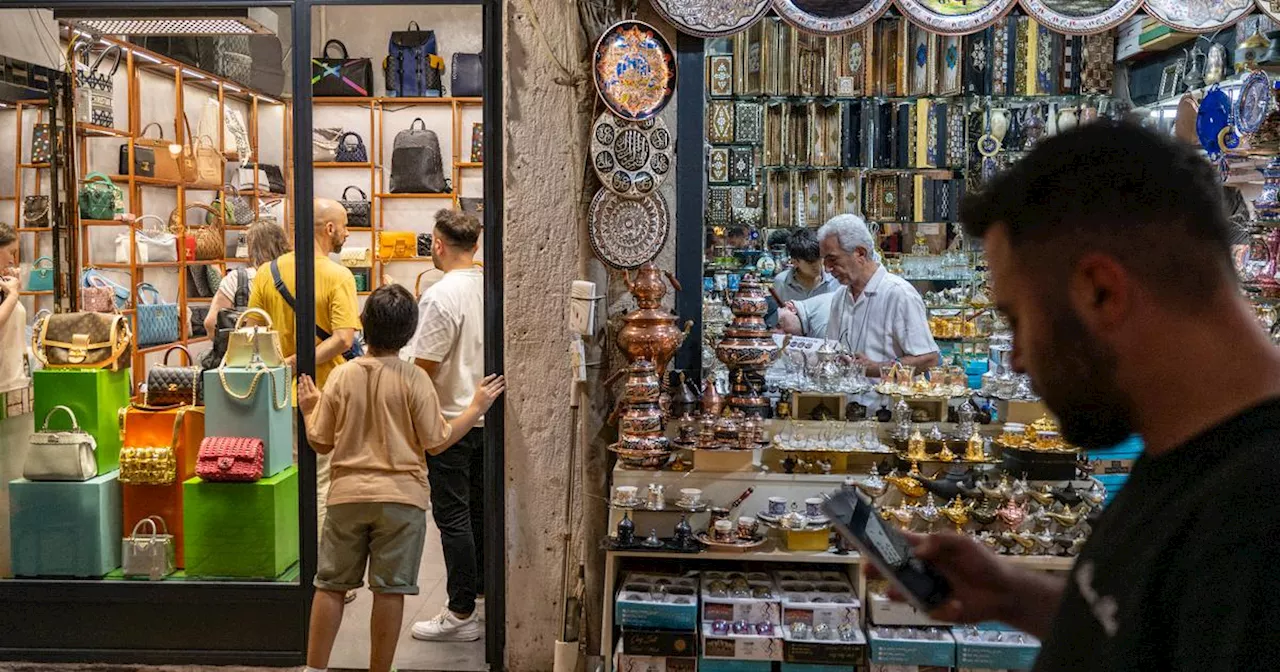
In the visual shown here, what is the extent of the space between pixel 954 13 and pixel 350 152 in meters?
5.17

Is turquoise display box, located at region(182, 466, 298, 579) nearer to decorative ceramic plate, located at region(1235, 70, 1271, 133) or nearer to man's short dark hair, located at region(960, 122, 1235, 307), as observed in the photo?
man's short dark hair, located at region(960, 122, 1235, 307)

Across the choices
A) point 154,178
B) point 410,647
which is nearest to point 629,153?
point 410,647

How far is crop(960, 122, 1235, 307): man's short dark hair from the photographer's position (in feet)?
3.60

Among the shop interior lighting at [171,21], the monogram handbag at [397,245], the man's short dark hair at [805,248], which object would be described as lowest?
the man's short dark hair at [805,248]

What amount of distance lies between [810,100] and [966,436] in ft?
7.80

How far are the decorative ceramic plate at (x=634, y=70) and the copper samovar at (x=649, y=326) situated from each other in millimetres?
561

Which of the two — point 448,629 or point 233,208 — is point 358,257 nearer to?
point 233,208

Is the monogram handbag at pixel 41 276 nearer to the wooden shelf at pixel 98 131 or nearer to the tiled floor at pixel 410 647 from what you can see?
the wooden shelf at pixel 98 131

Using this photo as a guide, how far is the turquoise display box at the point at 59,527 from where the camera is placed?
4348mm

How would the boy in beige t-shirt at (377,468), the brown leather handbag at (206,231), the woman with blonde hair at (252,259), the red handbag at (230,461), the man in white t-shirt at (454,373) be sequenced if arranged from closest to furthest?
the boy in beige t-shirt at (377,468)
the red handbag at (230,461)
the man in white t-shirt at (454,373)
the woman with blonde hair at (252,259)
the brown leather handbag at (206,231)

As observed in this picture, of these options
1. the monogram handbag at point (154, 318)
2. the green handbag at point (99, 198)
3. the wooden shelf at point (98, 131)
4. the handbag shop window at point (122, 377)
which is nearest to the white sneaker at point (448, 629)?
the handbag shop window at point (122, 377)

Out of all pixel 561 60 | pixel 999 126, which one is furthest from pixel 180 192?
pixel 999 126

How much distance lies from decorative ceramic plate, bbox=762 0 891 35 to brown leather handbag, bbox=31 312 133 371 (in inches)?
110

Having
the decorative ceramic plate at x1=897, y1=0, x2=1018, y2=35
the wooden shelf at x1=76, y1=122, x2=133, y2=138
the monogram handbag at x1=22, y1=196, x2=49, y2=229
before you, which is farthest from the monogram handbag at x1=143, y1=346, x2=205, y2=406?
the decorative ceramic plate at x1=897, y1=0, x2=1018, y2=35
